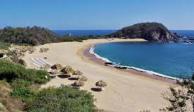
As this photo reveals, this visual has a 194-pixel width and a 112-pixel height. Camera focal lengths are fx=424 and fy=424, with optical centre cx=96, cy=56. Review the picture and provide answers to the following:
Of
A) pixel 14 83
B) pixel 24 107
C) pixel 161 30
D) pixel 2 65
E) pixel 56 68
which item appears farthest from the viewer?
pixel 161 30

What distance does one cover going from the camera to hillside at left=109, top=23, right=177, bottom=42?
144875 mm

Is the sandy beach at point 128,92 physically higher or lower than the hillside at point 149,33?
higher

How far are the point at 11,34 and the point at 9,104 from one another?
81.6 meters

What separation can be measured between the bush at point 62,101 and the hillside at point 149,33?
385 feet

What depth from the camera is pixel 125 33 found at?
153 metres

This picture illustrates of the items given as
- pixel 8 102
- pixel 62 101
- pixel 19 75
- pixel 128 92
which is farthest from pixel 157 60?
pixel 8 102

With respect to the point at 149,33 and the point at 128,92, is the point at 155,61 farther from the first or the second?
the point at 149,33

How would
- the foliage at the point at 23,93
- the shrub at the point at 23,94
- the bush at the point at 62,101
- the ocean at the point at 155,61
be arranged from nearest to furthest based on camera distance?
the bush at the point at 62,101 < the shrub at the point at 23,94 < the foliage at the point at 23,93 < the ocean at the point at 155,61

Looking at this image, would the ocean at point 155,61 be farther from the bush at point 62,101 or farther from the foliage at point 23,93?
the foliage at point 23,93

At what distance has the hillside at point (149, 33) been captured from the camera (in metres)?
145

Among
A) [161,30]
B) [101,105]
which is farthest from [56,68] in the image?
[161,30]

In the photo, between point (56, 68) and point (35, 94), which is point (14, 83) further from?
point (56, 68)

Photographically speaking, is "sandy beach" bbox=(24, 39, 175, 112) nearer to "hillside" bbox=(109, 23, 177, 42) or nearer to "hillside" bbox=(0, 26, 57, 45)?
"hillside" bbox=(0, 26, 57, 45)

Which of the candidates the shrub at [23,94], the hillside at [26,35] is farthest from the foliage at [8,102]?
the hillside at [26,35]
